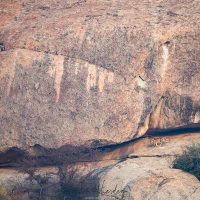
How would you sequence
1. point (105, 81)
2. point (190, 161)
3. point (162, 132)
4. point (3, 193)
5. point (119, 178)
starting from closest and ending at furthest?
point (119, 178)
point (190, 161)
point (3, 193)
point (105, 81)
point (162, 132)

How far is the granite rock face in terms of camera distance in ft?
65.2

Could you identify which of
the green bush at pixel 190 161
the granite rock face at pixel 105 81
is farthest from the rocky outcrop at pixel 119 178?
the granite rock face at pixel 105 81

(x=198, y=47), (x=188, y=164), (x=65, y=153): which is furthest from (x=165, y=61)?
(x=65, y=153)

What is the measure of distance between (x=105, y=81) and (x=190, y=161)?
527 cm

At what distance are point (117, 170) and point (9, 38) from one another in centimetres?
848

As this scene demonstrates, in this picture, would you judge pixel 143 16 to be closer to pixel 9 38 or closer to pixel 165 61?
pixel 165 61

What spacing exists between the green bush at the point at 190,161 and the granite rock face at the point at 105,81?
5.99 feet

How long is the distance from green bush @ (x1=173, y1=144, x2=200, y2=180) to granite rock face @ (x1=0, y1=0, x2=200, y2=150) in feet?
5.99

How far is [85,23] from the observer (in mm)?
21344

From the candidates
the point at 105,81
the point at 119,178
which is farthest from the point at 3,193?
the point at 105,81

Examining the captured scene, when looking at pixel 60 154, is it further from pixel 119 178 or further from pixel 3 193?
pixel 119 178

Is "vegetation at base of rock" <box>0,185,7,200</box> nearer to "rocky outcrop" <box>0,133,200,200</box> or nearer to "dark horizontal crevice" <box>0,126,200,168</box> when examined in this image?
"rocky outcrop" <box>0,133,200,200</box>

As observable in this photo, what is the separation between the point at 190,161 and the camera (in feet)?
58.5

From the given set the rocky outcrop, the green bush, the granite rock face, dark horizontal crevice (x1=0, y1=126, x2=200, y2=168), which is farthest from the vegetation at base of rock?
the green bush
